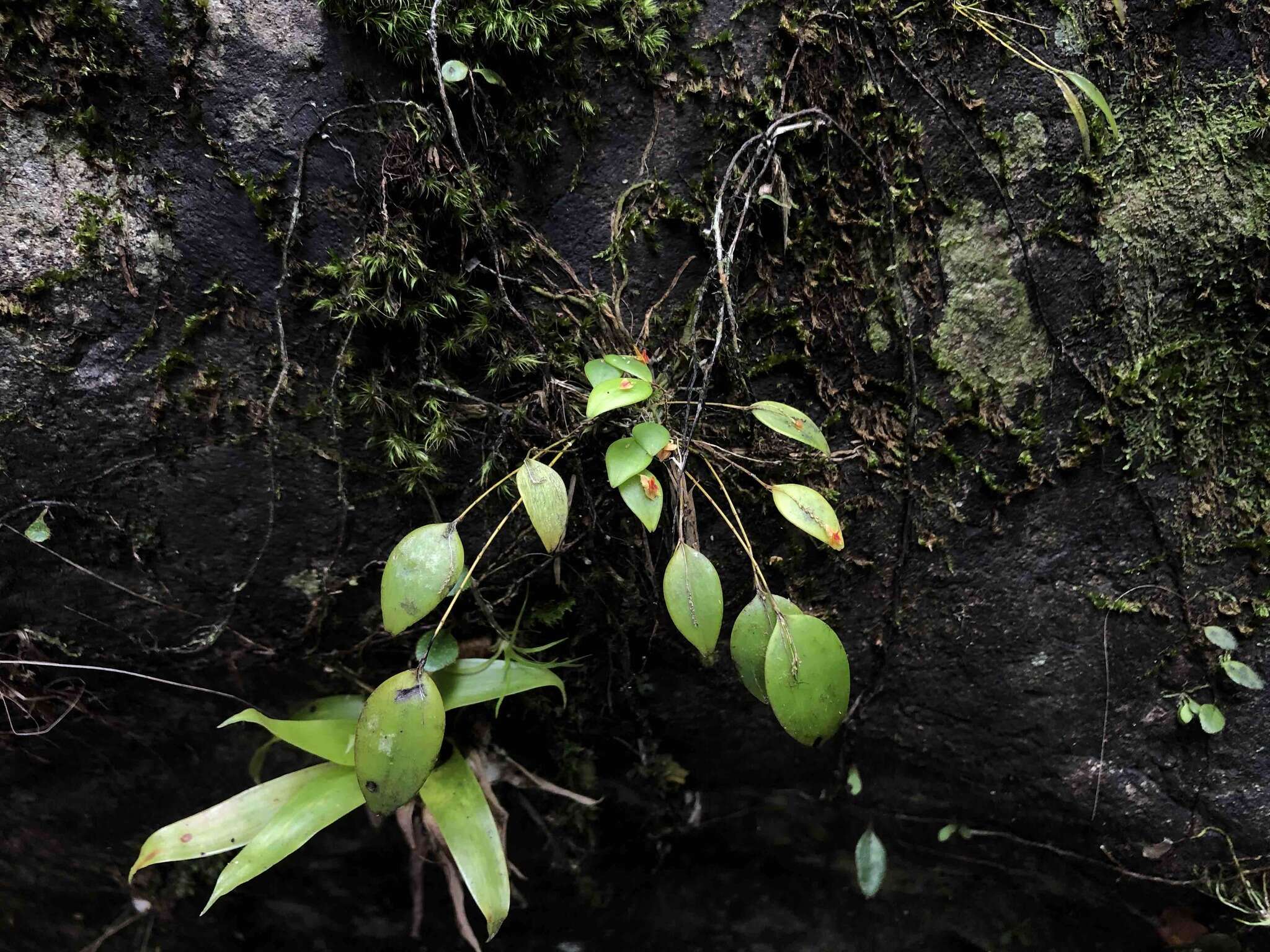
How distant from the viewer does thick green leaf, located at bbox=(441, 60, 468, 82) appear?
3.25 ft

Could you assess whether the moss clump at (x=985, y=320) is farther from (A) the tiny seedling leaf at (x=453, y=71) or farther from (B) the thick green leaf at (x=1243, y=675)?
(A) the tiny seedling leaf at (x=453, y=71)

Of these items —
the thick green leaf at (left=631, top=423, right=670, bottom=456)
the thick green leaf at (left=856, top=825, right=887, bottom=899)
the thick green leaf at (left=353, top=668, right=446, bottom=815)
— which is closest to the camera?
the thick green leaf at (left=353, top=668, right=446, bottom=815)

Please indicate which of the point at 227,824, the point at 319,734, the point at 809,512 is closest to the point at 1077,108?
the point at 809,512

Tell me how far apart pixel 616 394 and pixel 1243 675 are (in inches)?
44.2

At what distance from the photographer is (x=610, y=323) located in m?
1.12

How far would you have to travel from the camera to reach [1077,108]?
100cm

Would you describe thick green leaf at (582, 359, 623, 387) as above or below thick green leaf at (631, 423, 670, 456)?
above

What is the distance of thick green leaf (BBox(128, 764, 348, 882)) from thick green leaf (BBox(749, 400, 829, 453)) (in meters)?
0.82

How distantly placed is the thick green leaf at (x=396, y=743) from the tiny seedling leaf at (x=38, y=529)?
0.63m

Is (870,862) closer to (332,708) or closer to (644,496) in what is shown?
(644,496)

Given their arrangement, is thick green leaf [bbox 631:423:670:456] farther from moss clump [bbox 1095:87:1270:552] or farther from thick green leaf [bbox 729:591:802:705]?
moss clump [bbox 1095:87:1270:552]

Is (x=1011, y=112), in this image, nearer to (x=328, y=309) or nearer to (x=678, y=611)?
(x=678, y=611)

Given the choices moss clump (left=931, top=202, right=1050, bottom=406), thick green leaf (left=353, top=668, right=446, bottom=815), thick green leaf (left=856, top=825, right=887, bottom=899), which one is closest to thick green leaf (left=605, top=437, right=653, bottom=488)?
thick green leaf (left=353, top=668, right=446, bottom=815)

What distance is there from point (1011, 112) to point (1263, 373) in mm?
580
